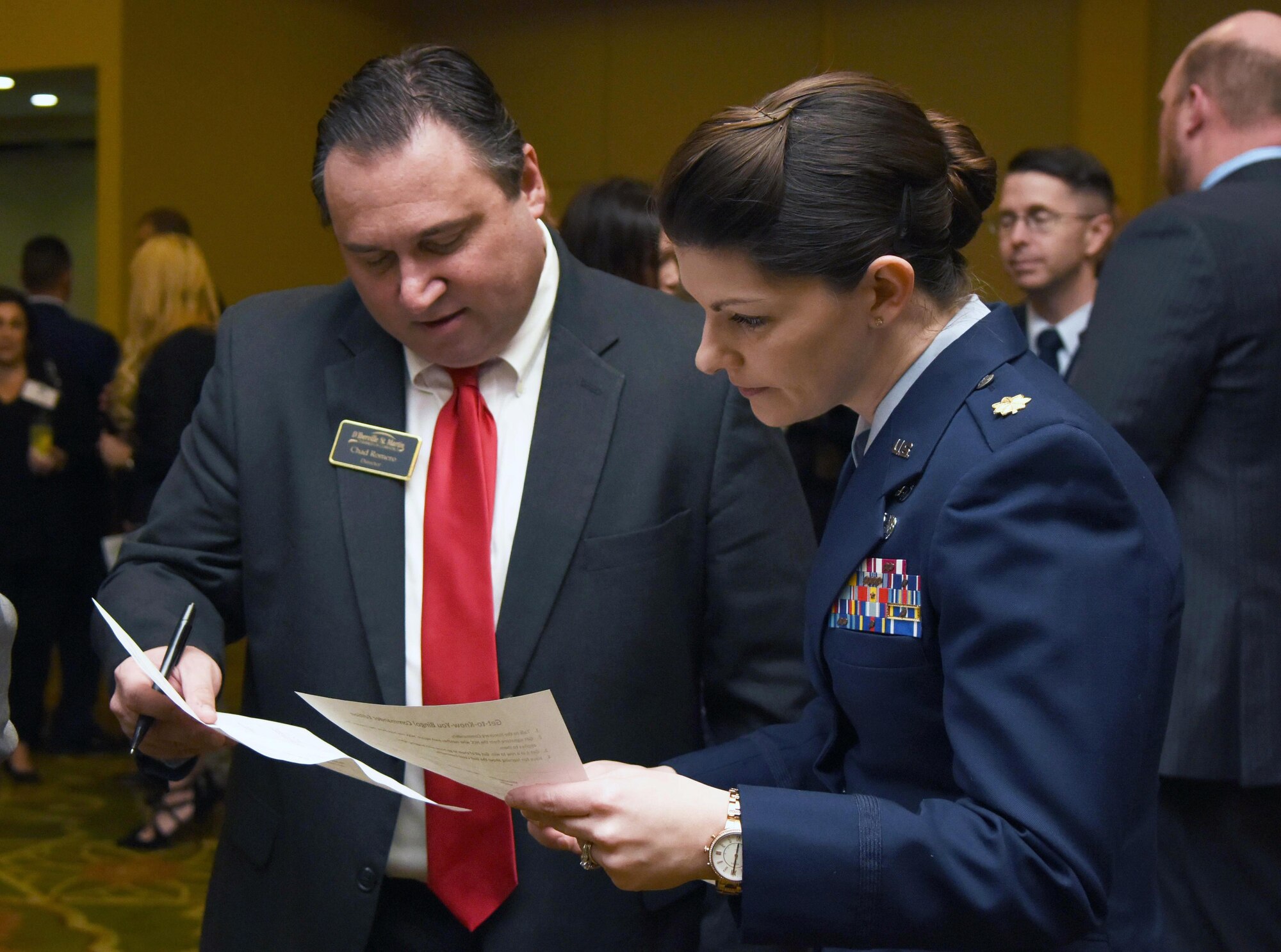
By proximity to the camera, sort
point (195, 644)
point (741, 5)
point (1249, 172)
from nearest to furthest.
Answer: point (195, 644)
point (1249, 172)
point (741, 5)

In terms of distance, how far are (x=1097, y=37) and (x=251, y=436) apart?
5.93 meters

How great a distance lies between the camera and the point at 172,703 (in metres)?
1.34

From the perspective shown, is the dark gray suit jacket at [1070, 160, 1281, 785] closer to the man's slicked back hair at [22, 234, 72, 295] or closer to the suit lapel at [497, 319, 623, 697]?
the suit lapel at [497, 319, 623, 697]

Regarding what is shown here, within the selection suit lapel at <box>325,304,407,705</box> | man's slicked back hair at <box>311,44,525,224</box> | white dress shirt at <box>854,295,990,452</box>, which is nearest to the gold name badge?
suit lapel at <box>325,304,407,705</box>

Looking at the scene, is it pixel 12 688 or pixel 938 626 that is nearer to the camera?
pixel 938 626

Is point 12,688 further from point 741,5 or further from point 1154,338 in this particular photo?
point 741,5

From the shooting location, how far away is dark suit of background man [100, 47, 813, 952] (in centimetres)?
152

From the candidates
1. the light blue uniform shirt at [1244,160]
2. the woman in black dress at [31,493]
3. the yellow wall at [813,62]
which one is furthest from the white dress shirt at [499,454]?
the yellow wall at [813,62]

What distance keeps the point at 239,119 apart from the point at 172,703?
233 inches

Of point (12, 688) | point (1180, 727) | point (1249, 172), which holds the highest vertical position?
point (1249, 172)

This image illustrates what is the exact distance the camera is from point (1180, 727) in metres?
2.11

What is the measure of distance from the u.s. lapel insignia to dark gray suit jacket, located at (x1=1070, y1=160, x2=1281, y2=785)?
1.09 m

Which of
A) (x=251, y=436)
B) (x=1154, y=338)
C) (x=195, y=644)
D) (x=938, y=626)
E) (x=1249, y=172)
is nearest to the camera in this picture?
(x=938, y=626)

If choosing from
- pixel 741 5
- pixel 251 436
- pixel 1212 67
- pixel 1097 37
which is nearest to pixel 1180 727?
pixel 1212 67
